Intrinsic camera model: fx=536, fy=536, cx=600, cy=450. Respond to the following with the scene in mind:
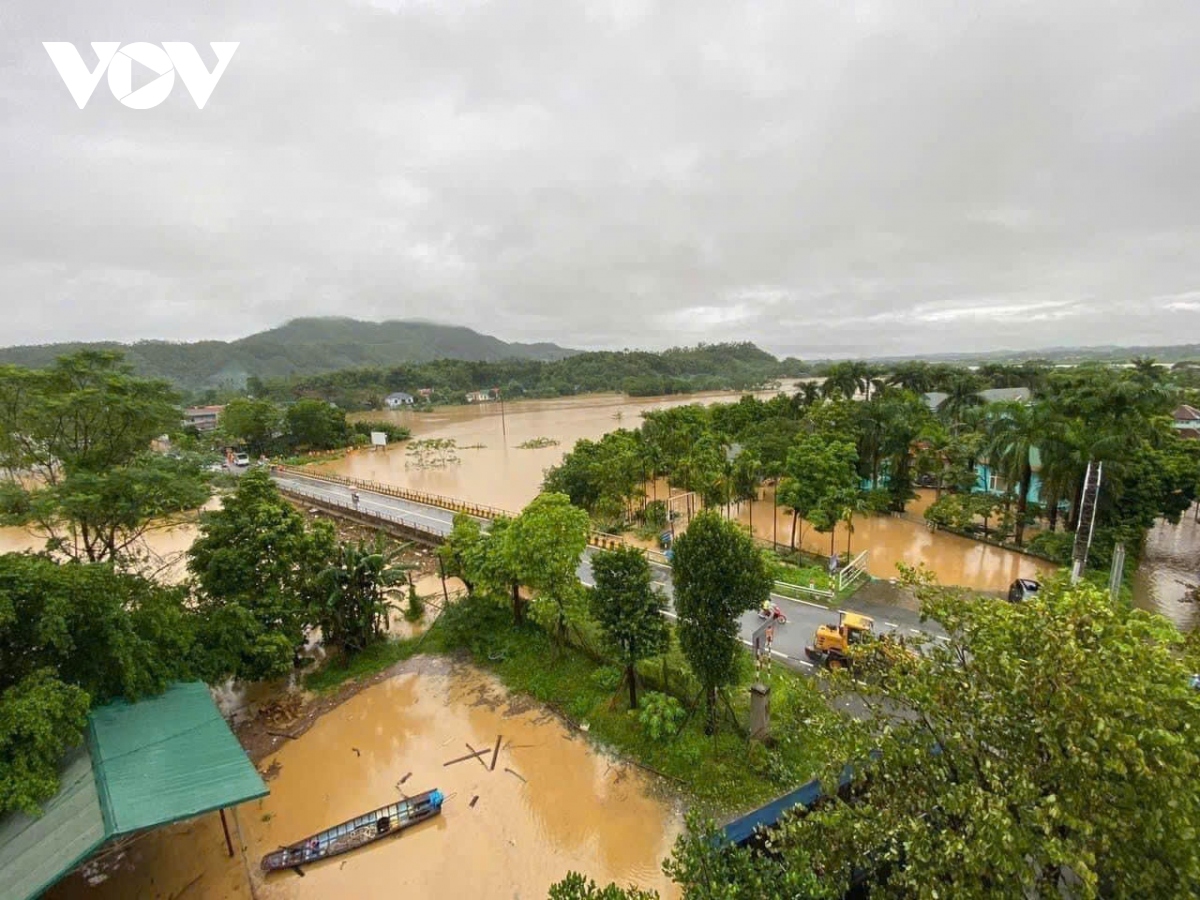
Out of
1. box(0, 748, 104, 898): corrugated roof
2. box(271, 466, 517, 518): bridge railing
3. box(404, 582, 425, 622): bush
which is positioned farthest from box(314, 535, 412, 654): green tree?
box(271, 466, 517, 518): bridge railing

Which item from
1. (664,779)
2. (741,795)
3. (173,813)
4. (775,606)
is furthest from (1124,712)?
(775,606)

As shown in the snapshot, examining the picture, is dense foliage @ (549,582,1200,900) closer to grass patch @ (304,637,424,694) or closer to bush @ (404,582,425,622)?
grass patch @ (304,637,424,694)

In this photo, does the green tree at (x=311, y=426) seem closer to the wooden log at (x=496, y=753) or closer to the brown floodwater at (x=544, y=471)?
the brown floodwater at (x=544, y=471)

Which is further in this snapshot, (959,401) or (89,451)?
(959,401)

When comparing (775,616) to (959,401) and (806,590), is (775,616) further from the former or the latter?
(959,401)

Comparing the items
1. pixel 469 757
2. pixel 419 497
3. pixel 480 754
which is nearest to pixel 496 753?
pixel 480 754
